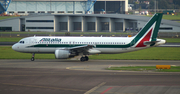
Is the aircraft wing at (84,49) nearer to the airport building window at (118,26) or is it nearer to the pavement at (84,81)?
the pavement at (84,81)

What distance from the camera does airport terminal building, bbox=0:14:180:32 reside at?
114 m

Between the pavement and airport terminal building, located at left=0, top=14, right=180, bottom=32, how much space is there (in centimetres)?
8209

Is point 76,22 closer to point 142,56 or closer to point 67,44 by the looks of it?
point 142,56

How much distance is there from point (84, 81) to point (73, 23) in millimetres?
93962

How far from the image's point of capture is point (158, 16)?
41625 mm

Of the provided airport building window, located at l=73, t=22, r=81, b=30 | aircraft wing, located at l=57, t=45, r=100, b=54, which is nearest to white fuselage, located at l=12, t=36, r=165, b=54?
aircraft wing, located at l=57, t=45, r=100, b=54

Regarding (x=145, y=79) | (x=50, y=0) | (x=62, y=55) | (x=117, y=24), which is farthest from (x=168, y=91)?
(x=50, y=0)

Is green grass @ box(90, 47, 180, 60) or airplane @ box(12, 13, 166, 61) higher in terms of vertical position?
airplane @ box(12, 13, 166, 61)

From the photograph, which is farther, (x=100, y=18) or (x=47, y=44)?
(x=100, y=18)

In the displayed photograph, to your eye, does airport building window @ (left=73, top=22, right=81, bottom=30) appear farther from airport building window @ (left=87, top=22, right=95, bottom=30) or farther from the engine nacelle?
the engine nacelle

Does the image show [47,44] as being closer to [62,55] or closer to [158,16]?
[62,55]

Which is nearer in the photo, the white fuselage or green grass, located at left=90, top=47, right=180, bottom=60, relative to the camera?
the white fuselage

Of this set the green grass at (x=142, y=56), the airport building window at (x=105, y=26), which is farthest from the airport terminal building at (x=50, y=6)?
the green grass at (x=142, y=56)

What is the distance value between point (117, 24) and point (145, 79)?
90246mm
